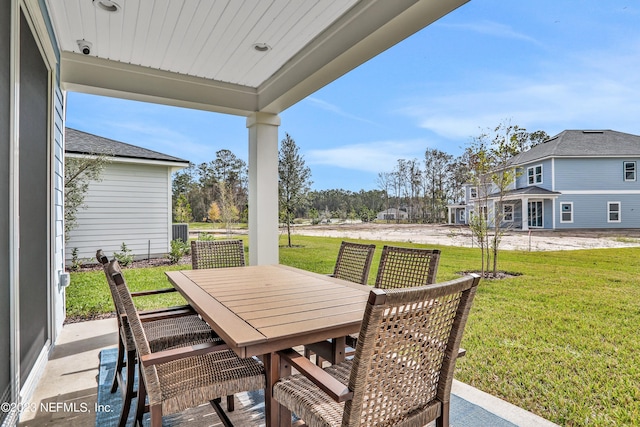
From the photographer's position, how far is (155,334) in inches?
84.0

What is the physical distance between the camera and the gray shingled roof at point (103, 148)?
6.61 metres

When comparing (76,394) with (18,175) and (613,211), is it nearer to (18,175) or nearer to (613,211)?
(18,175)

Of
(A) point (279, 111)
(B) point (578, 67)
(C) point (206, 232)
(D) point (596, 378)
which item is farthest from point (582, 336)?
(C) point (206, 232)

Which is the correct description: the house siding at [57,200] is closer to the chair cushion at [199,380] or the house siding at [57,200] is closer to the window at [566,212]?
the chair cushion at [199,380]

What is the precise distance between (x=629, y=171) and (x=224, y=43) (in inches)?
153

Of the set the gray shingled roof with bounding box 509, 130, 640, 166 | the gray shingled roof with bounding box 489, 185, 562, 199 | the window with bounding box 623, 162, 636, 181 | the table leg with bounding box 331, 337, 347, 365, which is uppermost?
the gray shingled roof with bounding box 509, 130, 640, 166

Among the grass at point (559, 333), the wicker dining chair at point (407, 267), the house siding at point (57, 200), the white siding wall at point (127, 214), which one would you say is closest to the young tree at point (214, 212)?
the white siding wall at point (127, 214)

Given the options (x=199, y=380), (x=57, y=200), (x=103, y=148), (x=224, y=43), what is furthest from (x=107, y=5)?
(x=103, y=148)

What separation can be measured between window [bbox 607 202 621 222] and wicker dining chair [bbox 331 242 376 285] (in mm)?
2446

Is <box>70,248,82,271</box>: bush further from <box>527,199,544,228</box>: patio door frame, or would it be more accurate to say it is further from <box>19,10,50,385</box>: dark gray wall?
<box>527,199,544,228</box>: patio door frame

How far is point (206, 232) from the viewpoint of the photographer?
21.6ft

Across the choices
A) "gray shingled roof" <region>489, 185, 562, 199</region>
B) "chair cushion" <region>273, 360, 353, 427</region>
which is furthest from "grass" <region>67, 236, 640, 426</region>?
"chair cushion" <region>273, 360, 353, 427</region>

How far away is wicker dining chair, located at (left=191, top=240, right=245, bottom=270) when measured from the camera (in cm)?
325

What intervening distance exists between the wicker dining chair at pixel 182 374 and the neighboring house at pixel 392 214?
3755 mm
